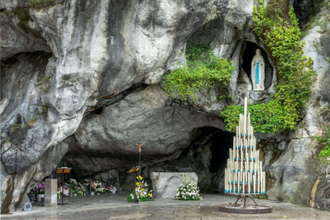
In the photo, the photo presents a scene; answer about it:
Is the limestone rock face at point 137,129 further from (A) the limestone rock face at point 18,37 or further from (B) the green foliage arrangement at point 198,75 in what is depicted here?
(A) the limestone rock face at point 18,37

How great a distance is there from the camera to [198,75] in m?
15.9

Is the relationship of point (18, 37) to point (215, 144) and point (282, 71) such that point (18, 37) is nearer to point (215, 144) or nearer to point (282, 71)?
point (282, 71)

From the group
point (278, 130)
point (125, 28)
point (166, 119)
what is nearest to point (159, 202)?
point (166, 119)

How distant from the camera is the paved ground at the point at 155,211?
12.4 metres

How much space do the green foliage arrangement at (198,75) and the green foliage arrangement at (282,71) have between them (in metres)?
1.52

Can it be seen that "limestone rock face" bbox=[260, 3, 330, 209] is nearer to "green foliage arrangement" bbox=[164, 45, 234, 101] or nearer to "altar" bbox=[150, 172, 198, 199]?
"green foliage arrangement" bbox=[164, 45, 234, 101]

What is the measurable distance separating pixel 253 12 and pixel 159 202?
22.5ft

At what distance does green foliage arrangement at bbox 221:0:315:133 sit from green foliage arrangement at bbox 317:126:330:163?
1.05 m

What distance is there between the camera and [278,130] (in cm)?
1631

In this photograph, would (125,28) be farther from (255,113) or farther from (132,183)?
(132,183)

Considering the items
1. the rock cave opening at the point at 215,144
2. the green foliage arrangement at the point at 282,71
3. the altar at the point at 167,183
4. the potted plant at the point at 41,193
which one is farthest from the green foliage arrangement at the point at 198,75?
the potted plant at the point at 41,193

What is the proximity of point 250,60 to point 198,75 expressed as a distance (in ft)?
11.3

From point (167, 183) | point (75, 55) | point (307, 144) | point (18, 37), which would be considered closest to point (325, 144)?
point (307, 144)

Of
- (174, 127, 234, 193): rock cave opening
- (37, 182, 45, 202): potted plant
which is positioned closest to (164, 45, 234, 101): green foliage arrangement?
(174, 127, 234, 193): rock cave opening
